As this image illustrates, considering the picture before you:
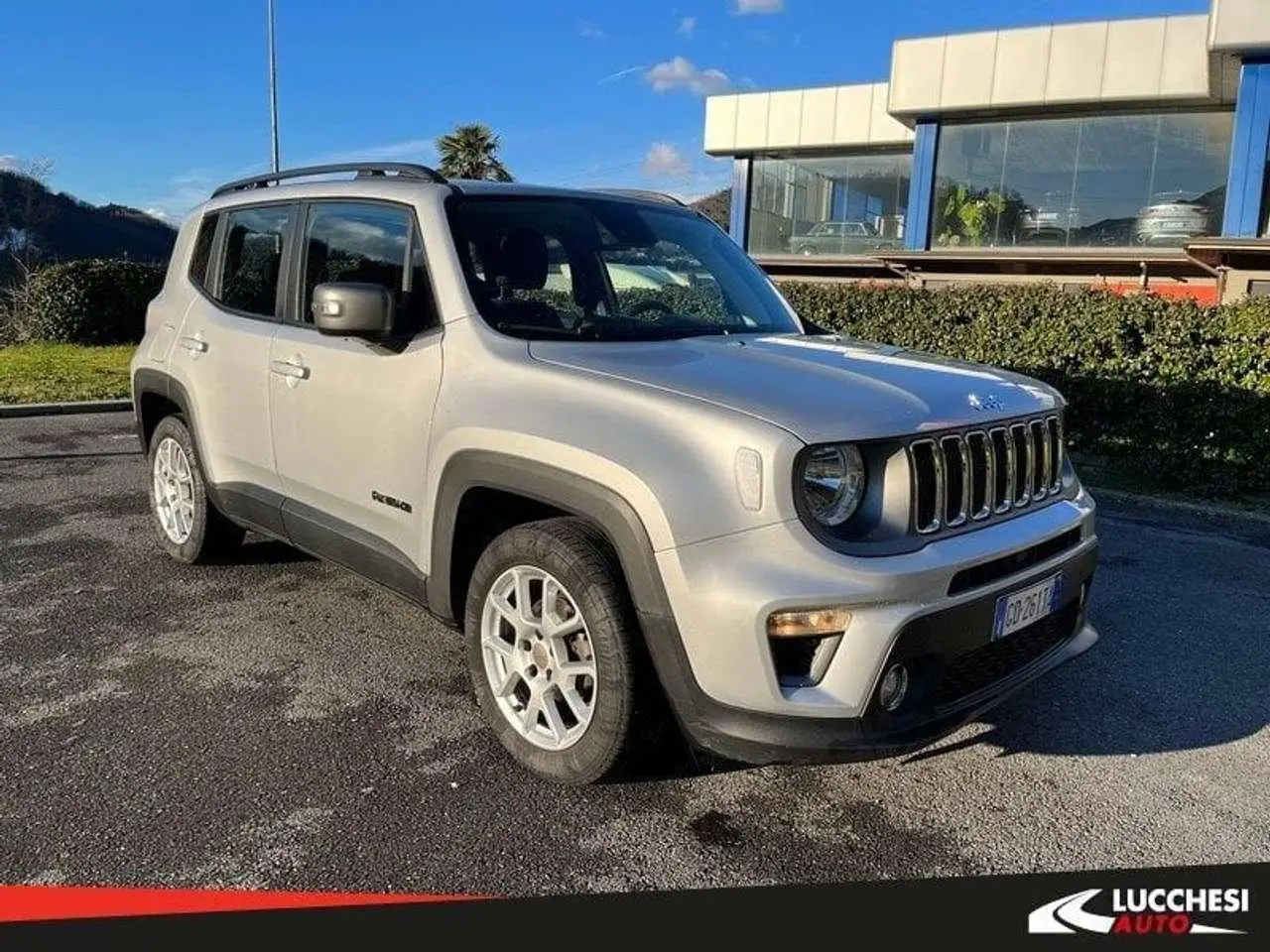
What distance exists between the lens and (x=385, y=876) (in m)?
2.63

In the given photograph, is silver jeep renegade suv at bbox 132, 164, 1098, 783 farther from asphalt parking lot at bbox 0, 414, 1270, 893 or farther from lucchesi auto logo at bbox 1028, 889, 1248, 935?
lucchesi auto logo at bbox 1028, 889, 1248, 935

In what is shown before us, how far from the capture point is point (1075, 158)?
17.7 meters

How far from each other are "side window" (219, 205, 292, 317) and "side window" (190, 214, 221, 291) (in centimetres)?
17

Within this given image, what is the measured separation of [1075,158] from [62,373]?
16.6m

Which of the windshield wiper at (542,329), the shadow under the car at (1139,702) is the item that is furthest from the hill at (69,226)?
the shadow under the car at (1139,702)

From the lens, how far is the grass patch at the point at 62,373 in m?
10.9

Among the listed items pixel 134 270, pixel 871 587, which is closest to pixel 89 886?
pixel 871 587

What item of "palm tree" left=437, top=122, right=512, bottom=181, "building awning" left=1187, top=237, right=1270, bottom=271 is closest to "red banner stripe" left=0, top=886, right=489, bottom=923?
"building awning" left=1187, top=237, right=1270, bottom=271

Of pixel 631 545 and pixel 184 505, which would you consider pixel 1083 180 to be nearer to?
pixel 184 505

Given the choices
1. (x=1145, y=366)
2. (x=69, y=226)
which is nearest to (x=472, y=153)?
(x=69, y=226)

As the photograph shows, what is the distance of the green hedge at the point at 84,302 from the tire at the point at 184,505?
11.6 metres

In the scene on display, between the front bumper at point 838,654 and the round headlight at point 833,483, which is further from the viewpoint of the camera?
the round headlight at point 833,483

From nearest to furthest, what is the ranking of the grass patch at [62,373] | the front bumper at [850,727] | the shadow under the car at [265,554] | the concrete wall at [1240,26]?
1. the front bumper at [850,727]
2. the shadow under the car at [265,554]
3. the grass patch at [62,373]
4. the concrete wall at [1240,26]

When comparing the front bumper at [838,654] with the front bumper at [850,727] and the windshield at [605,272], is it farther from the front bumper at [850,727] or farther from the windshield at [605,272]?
the windshield at [605,272]
